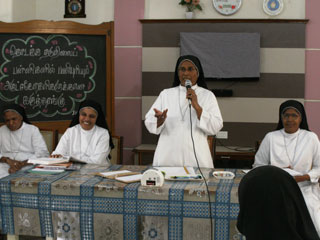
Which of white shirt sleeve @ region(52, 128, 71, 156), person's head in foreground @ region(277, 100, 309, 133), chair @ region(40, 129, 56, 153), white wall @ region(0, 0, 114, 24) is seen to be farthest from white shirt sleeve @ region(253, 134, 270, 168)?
white wall @ region(0, 0, 114, 24)

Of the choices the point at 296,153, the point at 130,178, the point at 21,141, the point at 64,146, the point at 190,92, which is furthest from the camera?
the point at 21,141

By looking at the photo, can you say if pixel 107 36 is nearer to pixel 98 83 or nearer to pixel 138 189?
pixel 98 83

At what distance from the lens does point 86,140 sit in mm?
4129

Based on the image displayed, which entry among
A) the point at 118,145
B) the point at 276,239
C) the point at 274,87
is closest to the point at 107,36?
the point at 118,145

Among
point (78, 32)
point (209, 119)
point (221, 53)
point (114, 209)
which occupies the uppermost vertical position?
point (78, 32)

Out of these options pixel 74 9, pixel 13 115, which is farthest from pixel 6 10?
pixel 13 115

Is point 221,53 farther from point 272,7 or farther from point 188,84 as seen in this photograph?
point 188,84

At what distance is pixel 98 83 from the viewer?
532cm

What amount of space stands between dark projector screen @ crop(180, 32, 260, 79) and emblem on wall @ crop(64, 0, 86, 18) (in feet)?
4.47

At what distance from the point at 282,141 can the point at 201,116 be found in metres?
0.74

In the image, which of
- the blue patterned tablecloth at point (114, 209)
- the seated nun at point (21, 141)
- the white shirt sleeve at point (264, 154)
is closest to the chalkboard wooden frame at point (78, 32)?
the seated nun at point (21, 141)

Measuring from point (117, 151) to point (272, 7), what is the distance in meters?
2.60

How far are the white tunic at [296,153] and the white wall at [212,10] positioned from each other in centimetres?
226

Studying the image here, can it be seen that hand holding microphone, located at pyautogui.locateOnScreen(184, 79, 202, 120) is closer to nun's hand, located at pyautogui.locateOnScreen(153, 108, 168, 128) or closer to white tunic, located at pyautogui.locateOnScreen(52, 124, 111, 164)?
nun's hand, located at pyautogui.locateOnScreen(153, 108, 168, 128)
